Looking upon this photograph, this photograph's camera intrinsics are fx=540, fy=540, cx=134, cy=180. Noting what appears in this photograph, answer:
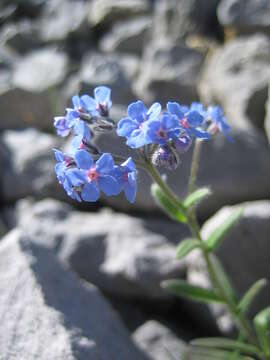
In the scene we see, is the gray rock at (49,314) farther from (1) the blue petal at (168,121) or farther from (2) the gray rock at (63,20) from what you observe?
(2) the gray rock at (63,20)

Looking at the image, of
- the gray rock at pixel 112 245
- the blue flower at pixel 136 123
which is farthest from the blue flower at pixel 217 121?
the gray rock at pixel 112 245

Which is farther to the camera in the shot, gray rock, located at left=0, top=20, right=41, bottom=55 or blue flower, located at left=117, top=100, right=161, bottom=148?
gray rock, located at left=0, top=20, right=41, bottom=55

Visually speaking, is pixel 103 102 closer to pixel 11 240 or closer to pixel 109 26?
pixel 11 240

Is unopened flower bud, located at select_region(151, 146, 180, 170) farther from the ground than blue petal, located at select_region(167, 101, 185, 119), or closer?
closer

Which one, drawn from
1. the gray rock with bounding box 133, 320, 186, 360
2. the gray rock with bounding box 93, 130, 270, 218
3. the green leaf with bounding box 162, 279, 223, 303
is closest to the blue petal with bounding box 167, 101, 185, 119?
the green leaf with bounding box 162, 279, 223, 303

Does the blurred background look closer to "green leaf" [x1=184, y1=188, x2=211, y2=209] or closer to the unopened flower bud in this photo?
"green leaf" [x1=184, y1=188, x2=211, y2=209]

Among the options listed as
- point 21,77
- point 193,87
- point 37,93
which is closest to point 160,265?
point 193,87
